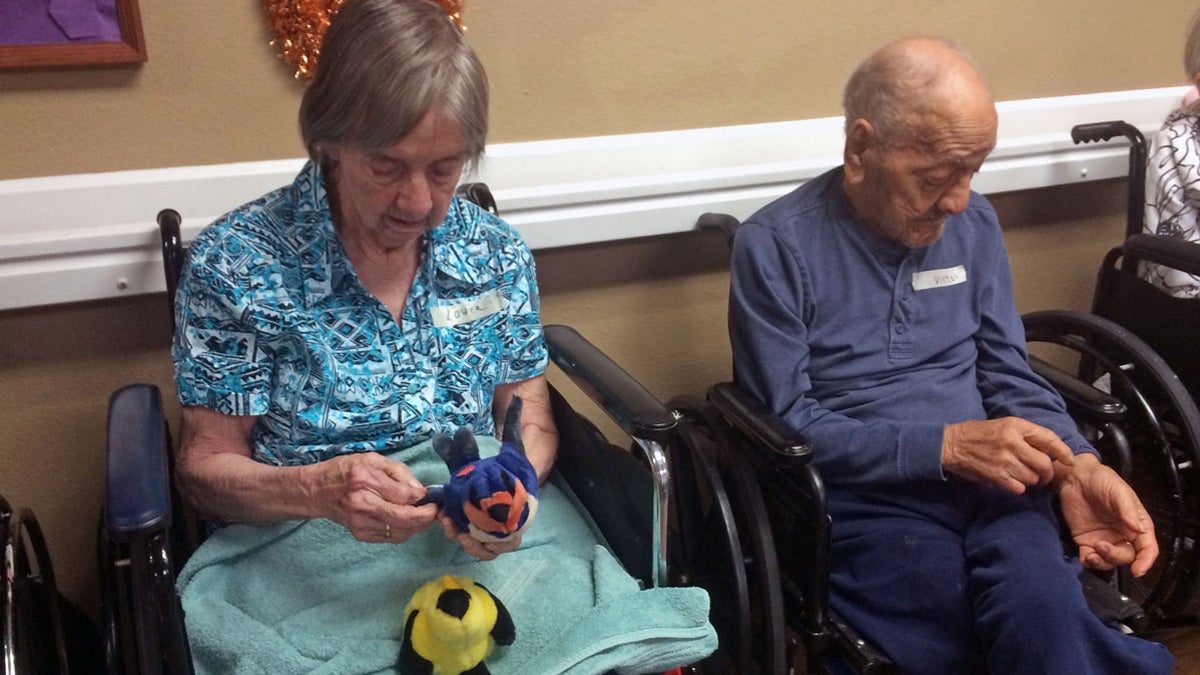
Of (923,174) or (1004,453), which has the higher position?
(923,174)

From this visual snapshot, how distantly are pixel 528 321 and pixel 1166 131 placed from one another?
1.50m

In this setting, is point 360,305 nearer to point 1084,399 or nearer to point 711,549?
point 711,549

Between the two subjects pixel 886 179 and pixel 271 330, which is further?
pixel 886 179

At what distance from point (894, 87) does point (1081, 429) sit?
773mm

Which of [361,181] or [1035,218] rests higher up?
[361,181]

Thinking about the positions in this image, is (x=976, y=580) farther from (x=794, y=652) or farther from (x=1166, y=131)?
(x=1166, y=131)

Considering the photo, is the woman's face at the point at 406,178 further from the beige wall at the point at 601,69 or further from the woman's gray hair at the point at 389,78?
the beige wall at the point at 601,69

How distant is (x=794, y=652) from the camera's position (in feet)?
5.06

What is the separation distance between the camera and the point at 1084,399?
Answer: 1.64 metres

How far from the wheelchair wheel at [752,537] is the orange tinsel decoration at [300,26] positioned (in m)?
0.88

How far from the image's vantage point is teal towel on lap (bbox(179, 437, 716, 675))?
3.74 feet

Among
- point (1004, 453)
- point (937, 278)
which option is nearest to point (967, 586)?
point (1004, 453)

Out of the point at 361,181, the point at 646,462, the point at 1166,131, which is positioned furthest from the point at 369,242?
the point at 1166,131

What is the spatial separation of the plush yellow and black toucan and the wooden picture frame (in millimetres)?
983
